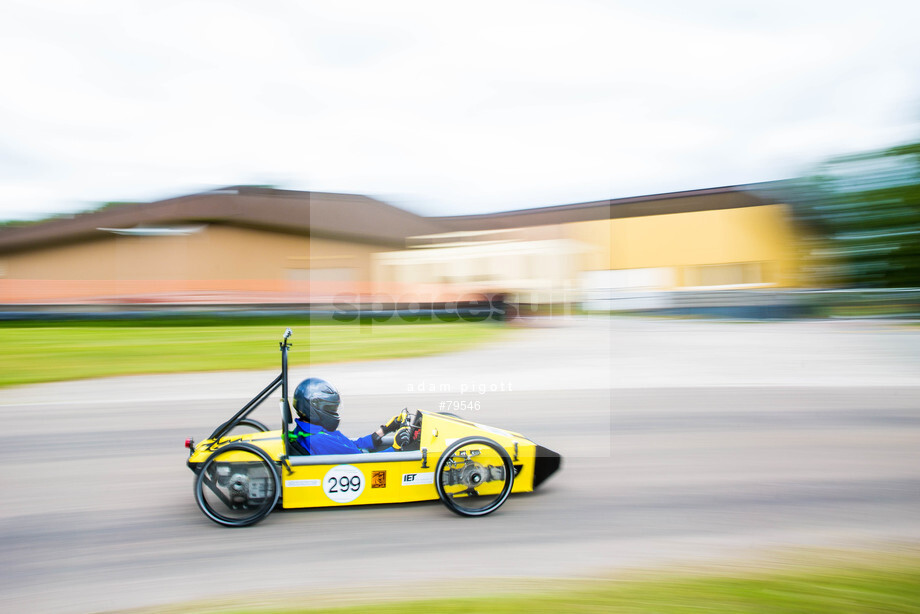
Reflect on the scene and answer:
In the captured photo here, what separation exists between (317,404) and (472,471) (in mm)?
1063

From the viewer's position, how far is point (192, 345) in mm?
10727

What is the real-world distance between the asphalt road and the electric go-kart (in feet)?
0.47

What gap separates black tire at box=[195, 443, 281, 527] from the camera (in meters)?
3.60

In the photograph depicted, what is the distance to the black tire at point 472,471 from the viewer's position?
12.1 ft

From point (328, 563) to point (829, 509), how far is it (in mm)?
3264

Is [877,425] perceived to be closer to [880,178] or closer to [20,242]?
[880,178]

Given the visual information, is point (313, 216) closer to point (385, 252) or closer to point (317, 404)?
point (385, 252)

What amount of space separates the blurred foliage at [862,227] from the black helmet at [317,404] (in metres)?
14.0

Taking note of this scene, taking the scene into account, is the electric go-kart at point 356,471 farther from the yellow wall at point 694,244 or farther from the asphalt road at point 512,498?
the yellow wall at point 694,244

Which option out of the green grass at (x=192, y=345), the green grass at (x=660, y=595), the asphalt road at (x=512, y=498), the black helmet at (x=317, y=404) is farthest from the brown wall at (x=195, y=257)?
the green grass at (x=660, y=595)

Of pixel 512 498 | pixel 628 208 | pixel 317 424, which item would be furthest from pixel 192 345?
pixel 628 208

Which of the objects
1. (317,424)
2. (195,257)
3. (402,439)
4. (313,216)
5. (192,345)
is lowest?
(402,439)

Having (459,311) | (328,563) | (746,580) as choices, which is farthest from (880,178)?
(328,563)

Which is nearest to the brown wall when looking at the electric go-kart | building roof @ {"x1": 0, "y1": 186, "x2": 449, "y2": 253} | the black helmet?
building roof @ {"x1": 0, "y1": 186, "x2": 449, "y2": 253}
